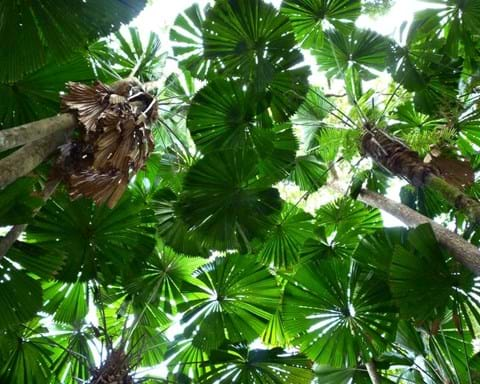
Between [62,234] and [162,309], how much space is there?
1387mm

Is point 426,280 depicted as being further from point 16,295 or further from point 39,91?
point 39,91

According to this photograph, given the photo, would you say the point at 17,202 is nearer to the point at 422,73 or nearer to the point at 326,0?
the point at 326,0

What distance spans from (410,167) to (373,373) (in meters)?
1.62

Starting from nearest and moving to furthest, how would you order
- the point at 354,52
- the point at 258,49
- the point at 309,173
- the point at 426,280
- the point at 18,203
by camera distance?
the point at 18,203 < the point at 426,280 < the point at 258,49 < the point at 354,52 < the point at 309,173

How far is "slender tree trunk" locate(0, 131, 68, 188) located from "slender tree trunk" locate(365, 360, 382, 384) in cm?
277

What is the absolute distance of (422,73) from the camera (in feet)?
14.4

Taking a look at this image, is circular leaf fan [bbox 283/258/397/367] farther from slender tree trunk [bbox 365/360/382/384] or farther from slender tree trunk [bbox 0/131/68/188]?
slender tree trunk [bbox 0/131/68/188]

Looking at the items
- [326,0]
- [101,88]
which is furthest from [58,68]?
[326,0]

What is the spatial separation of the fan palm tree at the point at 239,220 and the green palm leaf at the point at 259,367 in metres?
0.01

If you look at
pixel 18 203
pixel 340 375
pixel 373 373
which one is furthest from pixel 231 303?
pixel 18 203

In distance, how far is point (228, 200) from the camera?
3.34 meters

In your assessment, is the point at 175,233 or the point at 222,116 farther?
the point at 222,116

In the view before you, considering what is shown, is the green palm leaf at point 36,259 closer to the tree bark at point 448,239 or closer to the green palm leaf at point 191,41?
the green palm leaf at point 191,41

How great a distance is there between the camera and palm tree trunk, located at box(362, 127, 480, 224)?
9.59 ft
